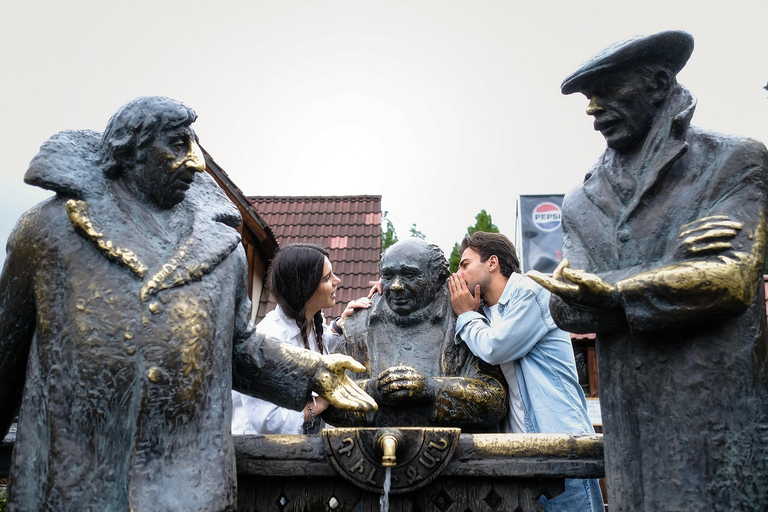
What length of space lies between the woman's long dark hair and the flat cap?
1.72m

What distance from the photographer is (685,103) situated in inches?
89.1

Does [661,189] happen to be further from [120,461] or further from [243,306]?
[120,461]

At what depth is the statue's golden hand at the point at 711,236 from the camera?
6.54 feet

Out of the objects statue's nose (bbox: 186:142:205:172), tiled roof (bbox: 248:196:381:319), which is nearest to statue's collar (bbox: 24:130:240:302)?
statue's nose (bbox: 186:142:205:172)

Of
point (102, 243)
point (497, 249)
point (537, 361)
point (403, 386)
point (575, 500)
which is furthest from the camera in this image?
point (497, 249)

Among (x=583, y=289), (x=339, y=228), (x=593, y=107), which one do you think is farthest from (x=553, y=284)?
(x=339, y=228)

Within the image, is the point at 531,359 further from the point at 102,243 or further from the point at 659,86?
the point at 102,243

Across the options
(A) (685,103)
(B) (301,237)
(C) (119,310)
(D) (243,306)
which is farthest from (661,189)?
(B) (301,237)

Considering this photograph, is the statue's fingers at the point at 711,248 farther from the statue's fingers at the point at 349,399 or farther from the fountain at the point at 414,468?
the statue's fingers at the point at 349,399

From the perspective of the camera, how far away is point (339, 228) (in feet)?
34.9

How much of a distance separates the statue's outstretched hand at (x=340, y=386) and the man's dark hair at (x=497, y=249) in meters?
1.24

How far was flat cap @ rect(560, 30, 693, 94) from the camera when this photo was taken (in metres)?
2.22

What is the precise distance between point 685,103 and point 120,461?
1994 mm

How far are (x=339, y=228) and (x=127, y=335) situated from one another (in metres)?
8.62
